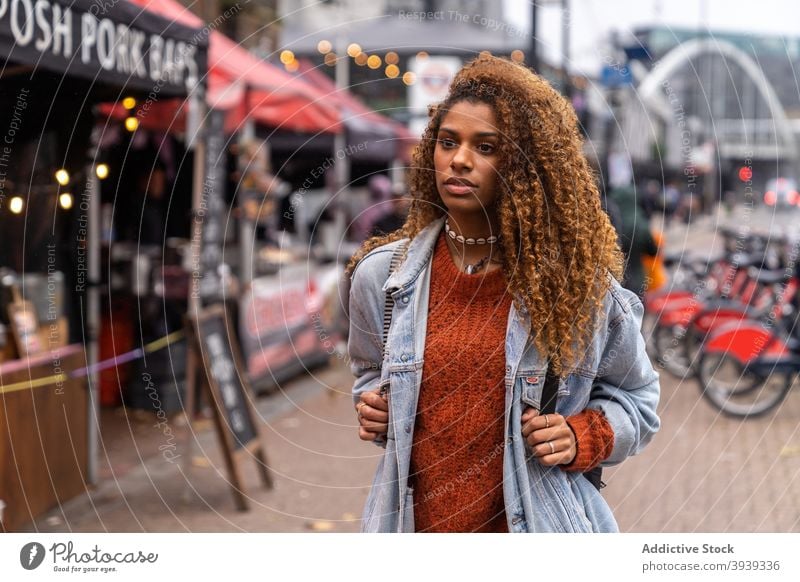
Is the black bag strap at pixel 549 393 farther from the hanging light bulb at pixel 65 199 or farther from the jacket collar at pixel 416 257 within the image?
the hanging light bulb at pixel 65 199

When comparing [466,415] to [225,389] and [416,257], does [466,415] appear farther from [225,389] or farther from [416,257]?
[225,389]

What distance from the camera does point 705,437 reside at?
862 cm

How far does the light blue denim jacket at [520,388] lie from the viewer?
2.41 m

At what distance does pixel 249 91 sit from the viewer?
8.36m

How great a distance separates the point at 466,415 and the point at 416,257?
0.40m

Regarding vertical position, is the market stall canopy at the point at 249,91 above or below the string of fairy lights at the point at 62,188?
above

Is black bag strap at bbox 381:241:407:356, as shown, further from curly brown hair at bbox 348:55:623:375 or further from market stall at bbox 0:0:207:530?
market stall at bbox 0:0:207:530

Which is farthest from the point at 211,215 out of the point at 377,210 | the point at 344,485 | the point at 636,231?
the point at 636,231

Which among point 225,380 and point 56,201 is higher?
point 56,201

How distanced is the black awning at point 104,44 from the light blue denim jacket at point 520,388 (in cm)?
207

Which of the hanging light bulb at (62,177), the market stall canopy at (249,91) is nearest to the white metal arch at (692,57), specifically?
the market stall canopy at (249,91)
